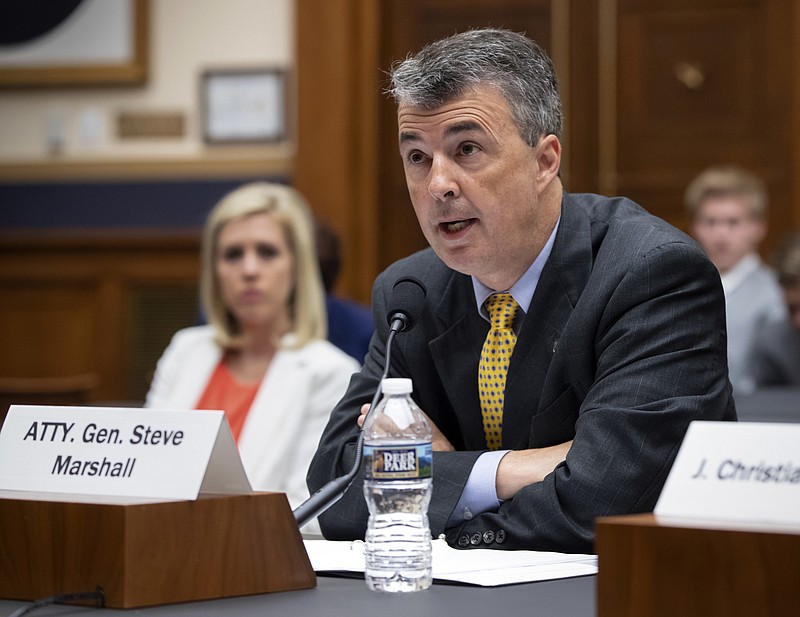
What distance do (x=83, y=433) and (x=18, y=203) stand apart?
488 centimetres

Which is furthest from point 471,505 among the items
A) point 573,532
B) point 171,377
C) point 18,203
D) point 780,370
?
point 18,203

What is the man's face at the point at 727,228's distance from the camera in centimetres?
518

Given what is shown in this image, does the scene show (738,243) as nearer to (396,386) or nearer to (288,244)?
(288,244)

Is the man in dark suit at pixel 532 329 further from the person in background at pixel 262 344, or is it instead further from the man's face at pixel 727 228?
the man's face at pixel 727 228

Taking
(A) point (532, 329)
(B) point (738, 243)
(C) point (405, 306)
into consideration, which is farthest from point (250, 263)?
(B) point (738, 243)

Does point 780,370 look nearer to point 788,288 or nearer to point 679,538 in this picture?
point 788,288

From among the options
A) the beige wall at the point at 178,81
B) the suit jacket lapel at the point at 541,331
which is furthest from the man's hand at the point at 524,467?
the beige wall at the point at 178,81

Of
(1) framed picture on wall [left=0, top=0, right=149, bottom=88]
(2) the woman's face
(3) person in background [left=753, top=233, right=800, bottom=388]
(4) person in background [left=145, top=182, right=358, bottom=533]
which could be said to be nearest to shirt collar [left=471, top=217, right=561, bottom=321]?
(4) person in background [left=145, top=182, right=358, bottom=533]

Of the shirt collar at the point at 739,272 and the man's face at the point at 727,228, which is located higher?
the man's face at the point at 727,228

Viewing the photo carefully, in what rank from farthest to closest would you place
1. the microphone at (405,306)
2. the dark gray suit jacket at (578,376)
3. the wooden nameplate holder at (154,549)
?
the dark gray suit jacket at (578,376)
the microphone at (405,306)
the wooden nameplate holder at (154,549)

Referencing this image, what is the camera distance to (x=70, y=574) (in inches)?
53.6

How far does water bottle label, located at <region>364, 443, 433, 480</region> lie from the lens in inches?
56.1

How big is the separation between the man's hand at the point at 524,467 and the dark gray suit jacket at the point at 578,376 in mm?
46

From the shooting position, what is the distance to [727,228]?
5227 mm
